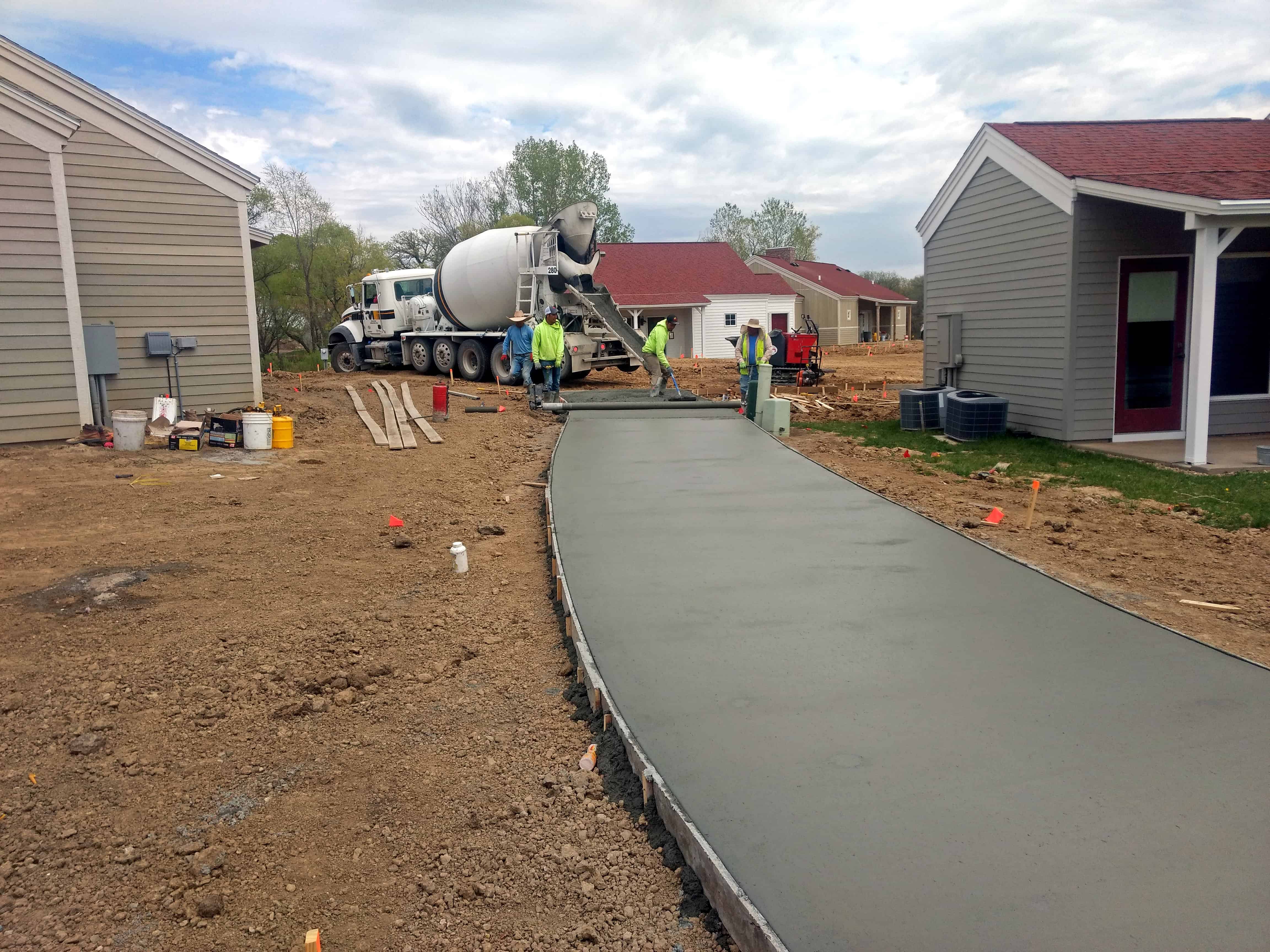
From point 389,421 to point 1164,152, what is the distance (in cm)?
1221

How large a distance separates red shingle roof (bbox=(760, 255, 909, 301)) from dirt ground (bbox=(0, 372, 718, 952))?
38076mm

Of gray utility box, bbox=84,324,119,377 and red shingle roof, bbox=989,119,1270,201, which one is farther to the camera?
gray utility box, bbox=84,324,119,377

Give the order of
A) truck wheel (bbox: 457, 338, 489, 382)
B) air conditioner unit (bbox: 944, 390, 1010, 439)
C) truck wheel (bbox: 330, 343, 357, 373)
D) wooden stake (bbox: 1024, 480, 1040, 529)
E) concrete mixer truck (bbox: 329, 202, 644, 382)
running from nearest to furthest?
wooden stake (bbox: 1024, 480, 1040, 529) → air conditioner unit (bbox: 944, 390, 1010, 439) → concrete mixer truck (bbox: 329, 202, 644, 382) → truck wheel (bbox: 457, 338, 489, 382) → truck wheel (bbox: 330, 343, 357, 373)

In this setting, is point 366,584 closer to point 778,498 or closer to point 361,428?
point 778,498

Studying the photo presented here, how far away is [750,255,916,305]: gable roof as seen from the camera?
46.5 meters

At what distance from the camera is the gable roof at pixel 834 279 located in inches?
1829

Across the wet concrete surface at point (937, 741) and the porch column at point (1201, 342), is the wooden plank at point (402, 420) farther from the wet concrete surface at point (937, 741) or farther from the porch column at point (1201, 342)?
the porch column at point (1201, 342)

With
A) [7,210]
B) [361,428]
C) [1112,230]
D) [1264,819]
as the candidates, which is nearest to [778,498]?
[1264,819]

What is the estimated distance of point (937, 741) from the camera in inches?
143

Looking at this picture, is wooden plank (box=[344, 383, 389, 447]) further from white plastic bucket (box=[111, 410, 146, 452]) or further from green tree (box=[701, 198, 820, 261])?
green tree (box=[701, 198, 820, 261])

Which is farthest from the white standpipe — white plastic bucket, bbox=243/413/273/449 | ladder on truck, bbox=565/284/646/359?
ladder on truck, bbox=565/284/646/359

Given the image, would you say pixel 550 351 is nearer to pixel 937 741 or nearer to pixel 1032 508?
pixel 1032 508

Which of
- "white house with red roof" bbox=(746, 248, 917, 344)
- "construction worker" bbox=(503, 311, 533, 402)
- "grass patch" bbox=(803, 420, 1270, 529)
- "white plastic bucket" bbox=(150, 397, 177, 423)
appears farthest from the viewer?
"white house with red roof" bbox=(746, 248, 917, 344)

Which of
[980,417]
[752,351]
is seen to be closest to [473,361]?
[752,351]
